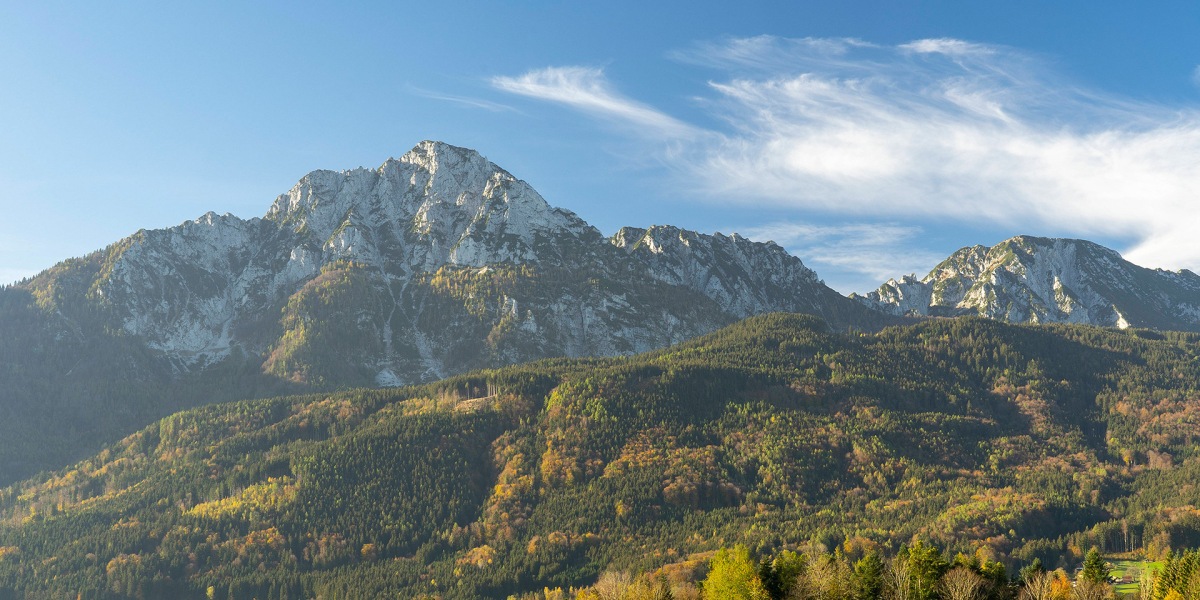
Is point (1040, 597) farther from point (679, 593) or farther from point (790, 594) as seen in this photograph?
point (679, 593)

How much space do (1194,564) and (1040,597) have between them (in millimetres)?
30529

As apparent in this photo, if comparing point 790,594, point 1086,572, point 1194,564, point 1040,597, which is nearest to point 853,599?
point 790,594

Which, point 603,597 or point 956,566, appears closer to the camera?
point 956,566

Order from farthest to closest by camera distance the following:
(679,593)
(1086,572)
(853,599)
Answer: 1. (679,593)
2. (1086,572)
3. (853,599)

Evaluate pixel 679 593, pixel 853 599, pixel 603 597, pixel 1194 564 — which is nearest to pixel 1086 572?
pixel 1194 564

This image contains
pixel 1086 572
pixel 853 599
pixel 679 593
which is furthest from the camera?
pixel 679 593

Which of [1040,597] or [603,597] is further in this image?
[603,597]

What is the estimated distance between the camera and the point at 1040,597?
537ft

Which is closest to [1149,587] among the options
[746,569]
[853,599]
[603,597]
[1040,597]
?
[1040,597]

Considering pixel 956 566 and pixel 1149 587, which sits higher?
pixel 956 566

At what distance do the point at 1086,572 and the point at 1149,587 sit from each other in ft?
68.1

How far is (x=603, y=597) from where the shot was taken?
7677 inches

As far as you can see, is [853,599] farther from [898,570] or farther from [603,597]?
[603,597]

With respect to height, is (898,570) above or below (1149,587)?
above
